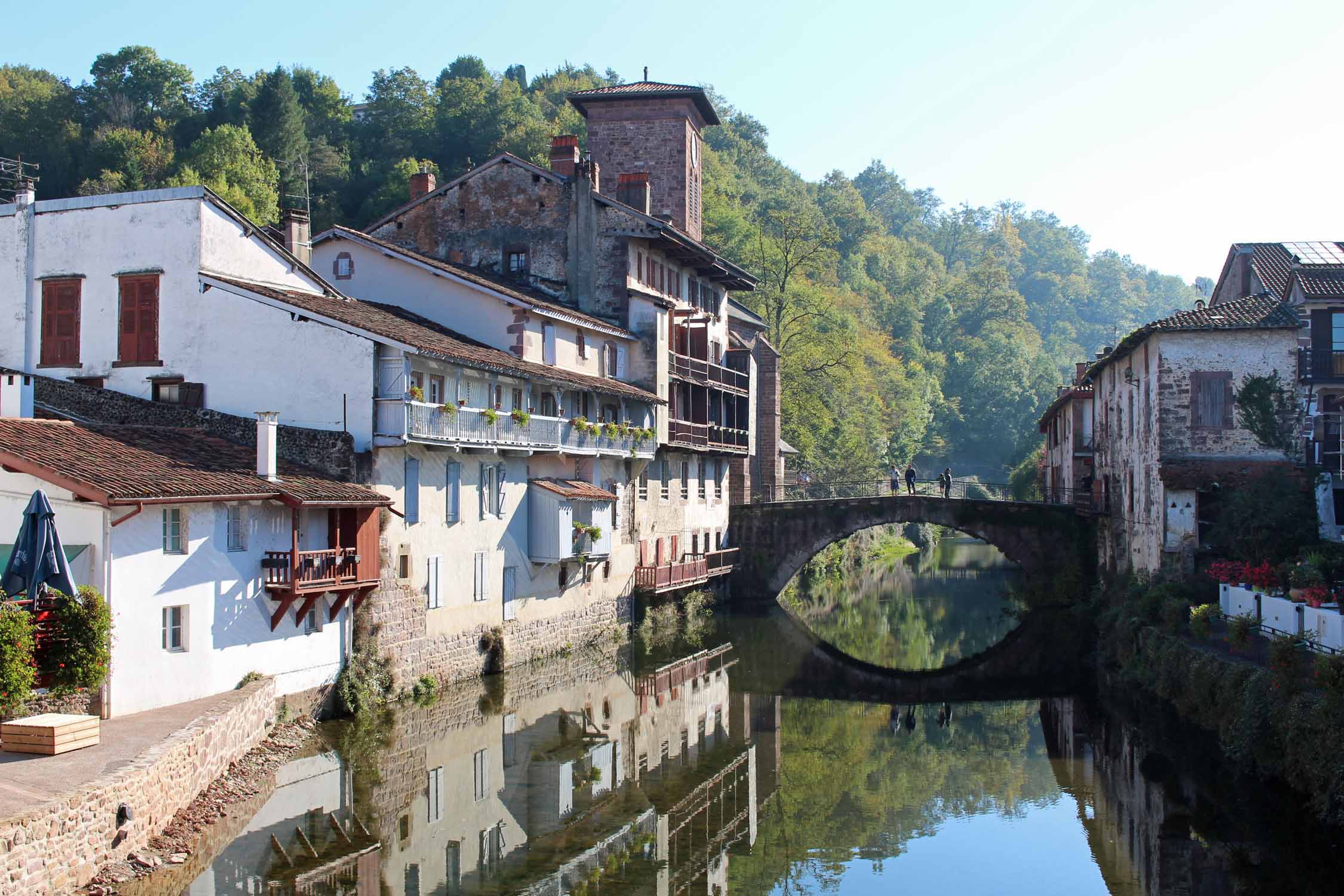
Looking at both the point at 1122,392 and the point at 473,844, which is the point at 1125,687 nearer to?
the point at 1122,392

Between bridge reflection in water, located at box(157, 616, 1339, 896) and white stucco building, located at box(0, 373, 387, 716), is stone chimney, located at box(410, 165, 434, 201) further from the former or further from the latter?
white stucco building, located at box(0, 373, 387, 716)

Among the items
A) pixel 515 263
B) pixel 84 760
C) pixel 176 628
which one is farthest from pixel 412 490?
pixel 515 263

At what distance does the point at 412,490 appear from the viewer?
2981cm

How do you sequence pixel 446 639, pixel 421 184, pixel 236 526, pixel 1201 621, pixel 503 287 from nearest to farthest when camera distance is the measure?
1. pixel 236 526
2. pixel 1201 621
3. pixel 446 639
4. pixel 503 287
5. pixel 421 184

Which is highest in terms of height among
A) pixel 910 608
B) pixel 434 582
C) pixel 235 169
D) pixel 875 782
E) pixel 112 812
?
pixel 235 169

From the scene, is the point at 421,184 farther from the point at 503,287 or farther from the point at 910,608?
the point at 910,608

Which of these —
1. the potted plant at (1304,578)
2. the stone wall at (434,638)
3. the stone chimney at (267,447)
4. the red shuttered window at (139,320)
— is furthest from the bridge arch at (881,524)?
the stone chimney at (267,447)

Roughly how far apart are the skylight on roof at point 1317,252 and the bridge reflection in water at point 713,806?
634 inches

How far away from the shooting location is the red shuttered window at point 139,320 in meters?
29.9

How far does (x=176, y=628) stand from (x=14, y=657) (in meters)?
5.22

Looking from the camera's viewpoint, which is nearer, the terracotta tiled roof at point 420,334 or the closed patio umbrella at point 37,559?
the closed patio umbrella at point 37,559

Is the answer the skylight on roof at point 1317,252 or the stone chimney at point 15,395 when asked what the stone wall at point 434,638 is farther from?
the skylight on roof at point 1317,252

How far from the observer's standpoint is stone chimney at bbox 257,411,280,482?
82.9 ft

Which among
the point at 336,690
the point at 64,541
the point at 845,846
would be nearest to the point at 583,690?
the point at 336,690
